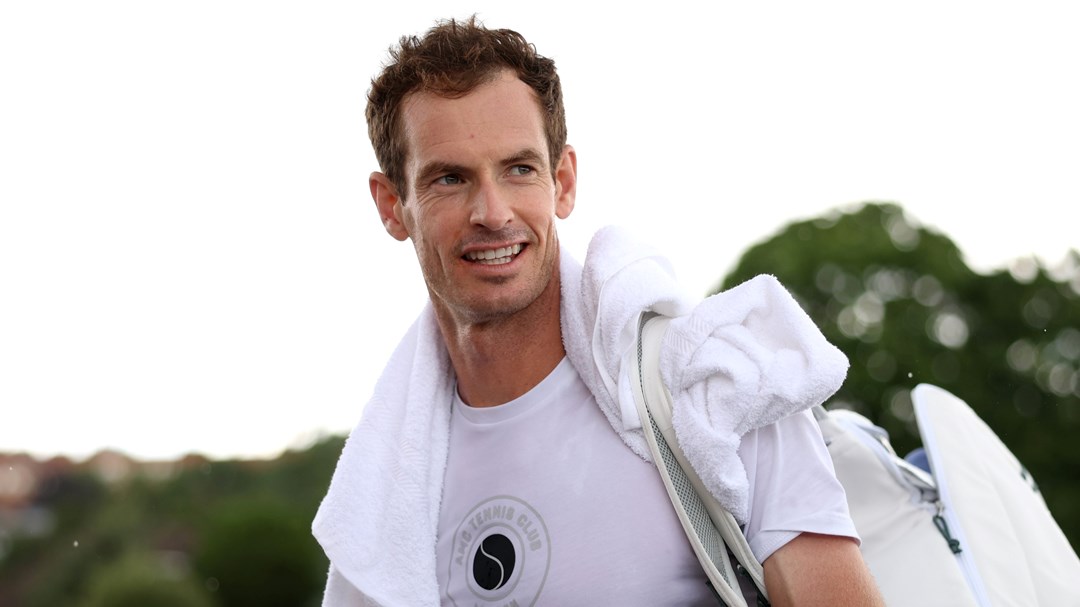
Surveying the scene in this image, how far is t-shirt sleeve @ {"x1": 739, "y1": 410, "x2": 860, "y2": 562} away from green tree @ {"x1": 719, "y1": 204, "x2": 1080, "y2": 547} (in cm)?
2340

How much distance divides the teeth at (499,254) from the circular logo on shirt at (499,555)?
64 cm

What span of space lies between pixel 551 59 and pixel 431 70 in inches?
15.2

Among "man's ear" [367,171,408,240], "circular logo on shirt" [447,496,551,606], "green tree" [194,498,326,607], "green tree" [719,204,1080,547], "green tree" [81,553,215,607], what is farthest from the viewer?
"green tree" [194,498,326,607]

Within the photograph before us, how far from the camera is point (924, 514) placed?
11.0 feet

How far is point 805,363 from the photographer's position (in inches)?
112

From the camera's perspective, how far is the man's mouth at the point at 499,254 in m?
3.34

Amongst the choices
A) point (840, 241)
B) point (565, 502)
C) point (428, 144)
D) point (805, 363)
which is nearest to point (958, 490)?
point (805, 363)

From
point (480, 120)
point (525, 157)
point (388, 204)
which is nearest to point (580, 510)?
point (525, 157)

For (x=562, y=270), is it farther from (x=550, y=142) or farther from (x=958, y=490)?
(x=958, y=490)

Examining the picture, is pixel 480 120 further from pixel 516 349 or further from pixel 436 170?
pixel 516 349

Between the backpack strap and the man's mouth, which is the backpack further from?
the man's mouth

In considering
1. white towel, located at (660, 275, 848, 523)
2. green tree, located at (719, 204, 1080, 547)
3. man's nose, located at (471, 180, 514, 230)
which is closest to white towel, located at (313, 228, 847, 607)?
white towel, located at (660, 275, 848, 523)

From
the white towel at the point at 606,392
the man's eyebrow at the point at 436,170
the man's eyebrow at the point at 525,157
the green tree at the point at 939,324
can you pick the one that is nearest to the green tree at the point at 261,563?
the green tree at the point at 939,324

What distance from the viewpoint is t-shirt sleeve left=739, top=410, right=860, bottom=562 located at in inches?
110
